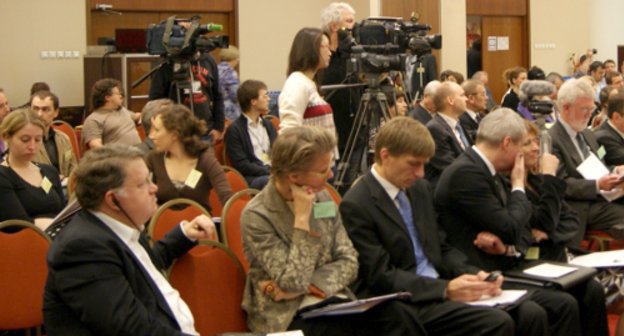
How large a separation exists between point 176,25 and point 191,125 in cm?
170

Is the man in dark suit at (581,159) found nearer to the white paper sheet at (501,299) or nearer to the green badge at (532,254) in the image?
the green badge at (532,254)

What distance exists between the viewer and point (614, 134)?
16.5 ft

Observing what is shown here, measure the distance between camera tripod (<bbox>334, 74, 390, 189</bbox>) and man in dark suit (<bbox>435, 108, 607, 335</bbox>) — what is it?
1481mm

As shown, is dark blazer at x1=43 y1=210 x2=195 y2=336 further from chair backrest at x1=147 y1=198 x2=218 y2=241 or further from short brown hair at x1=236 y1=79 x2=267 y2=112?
short brown hair at x1=236 y1=79 x2=267 y2=112

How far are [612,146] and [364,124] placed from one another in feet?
4.90

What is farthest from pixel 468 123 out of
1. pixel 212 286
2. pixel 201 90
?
pixel 212 286

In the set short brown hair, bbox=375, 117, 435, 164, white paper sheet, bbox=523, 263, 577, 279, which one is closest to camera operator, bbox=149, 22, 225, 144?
short brown hair, bbox=375, 117, 435, 164

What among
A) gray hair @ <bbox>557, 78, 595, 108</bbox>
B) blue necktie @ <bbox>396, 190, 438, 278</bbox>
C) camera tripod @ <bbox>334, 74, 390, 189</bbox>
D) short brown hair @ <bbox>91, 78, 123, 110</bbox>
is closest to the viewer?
blue necktie @ <bbox>396, 190, 438, 278</bbox>

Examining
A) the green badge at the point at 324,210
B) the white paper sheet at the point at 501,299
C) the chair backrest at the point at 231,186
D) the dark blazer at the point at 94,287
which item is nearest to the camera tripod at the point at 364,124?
the chair backrest at the point at 231,186

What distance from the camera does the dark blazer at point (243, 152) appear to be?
18.1 ft

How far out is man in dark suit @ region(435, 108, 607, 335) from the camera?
330cm

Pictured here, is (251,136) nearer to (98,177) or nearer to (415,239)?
(415,239)

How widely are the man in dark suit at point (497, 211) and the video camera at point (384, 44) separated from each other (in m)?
1.50

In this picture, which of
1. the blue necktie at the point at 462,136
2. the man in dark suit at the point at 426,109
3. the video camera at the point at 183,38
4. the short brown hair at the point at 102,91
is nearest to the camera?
the blue necktie at the point at 462,136
